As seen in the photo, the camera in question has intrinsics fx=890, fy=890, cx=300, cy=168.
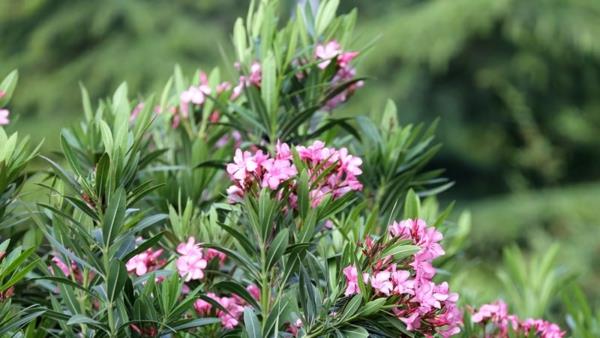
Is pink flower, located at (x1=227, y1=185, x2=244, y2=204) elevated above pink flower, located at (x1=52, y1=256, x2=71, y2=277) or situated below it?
above

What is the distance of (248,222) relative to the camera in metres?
1.43

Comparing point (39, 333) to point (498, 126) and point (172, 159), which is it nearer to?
point (172, 159)

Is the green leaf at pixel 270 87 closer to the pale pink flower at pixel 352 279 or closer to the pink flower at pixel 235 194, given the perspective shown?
the pink flower at pixel 235 194

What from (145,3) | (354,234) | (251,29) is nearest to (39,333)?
(354,234)

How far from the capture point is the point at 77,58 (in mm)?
10922

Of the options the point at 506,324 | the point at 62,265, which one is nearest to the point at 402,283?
the point at 506,324

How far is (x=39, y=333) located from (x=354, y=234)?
536mm

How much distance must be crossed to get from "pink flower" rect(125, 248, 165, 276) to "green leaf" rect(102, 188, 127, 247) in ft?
0.61

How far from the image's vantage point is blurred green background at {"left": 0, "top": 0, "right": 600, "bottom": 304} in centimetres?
916

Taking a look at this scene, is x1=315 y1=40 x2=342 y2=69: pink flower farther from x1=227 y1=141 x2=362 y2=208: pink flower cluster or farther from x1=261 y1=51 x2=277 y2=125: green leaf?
x1=227 y1=141 x2=362 y2=208: pink flower cluster

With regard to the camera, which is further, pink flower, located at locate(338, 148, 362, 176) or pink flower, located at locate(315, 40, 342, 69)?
pink flower, located at locate(315, 40, 342, 69)

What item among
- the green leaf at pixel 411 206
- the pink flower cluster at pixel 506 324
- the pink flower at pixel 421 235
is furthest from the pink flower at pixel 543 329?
the pink flower at pixel 421 235

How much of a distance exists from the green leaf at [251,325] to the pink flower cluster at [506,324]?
533 mm

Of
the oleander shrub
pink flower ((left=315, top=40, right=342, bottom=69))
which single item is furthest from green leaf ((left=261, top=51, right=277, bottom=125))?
pink flower ((left=315, top=40, right=342, bottom=69))
